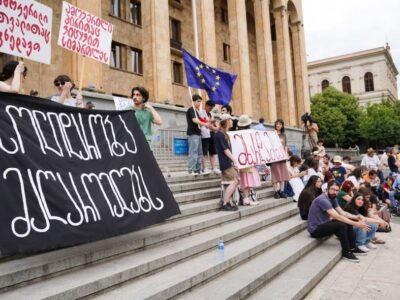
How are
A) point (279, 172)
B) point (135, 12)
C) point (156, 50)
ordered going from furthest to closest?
point (135, 12) < point (156, 50) < point (279, 172)

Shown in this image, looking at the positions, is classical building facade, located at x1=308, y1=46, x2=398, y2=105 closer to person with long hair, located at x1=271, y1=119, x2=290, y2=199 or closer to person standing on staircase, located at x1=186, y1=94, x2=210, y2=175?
person with long hair, located at x1=271, y1=119, x2=290, y2=199

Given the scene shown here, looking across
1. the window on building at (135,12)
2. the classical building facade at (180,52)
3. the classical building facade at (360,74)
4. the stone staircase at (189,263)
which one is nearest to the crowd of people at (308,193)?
the stone staircase at (189,263)

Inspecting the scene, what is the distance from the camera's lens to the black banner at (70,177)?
3.24 meters

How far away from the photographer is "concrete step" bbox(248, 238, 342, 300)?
4.33 meters

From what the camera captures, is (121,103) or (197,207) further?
(121,103)

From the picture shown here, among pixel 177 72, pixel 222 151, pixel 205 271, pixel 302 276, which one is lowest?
pixel 302 276

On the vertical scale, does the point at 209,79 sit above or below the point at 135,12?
below

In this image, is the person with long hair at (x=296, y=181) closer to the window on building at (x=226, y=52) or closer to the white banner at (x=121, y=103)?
the white banner at (x=121, y=103)

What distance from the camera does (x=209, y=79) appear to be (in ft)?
29.6

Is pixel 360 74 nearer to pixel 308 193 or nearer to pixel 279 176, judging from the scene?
pixel 279 176

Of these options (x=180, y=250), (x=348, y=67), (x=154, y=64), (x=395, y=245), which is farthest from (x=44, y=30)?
(x=348, y=67)

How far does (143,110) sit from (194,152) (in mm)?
2795

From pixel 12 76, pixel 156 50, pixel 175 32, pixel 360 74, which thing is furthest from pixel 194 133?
pixel 360 74

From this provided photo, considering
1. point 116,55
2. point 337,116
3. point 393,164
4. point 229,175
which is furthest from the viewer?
point 337,116
